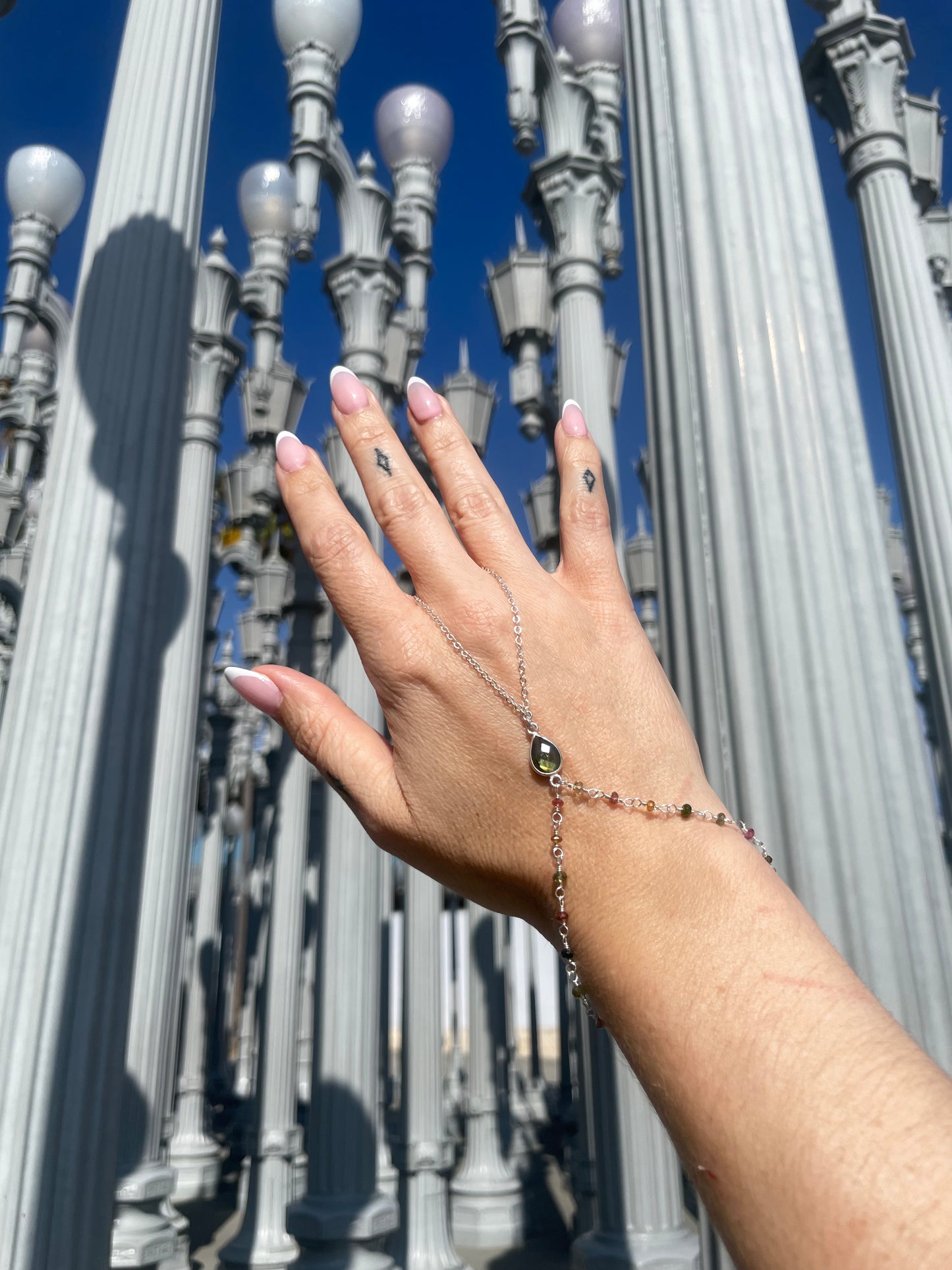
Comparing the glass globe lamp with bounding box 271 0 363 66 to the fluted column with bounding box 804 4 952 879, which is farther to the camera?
the glass globe lamp with bounding box 271 0 363 66

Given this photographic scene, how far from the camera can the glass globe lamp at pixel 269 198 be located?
1341 centimetres

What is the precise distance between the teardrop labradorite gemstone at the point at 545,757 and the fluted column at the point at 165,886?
18.4 ft

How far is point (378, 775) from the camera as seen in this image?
4.66 feet

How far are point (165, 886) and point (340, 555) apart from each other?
8.47m

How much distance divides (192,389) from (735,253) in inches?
416

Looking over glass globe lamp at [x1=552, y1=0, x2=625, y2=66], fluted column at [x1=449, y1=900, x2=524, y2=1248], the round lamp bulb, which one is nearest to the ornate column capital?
glass globe lamp at [x1=552, y1=0, x2=625, y2=66]

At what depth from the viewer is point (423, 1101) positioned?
39.2 ft

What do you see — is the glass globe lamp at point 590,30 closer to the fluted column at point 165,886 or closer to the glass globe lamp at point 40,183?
the fluted column at point 165,886

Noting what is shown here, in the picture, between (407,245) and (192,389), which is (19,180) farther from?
(407,245)

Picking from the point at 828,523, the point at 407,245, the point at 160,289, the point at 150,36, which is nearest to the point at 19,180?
the point at 407,245

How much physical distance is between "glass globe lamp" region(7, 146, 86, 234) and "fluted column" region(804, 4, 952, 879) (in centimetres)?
939

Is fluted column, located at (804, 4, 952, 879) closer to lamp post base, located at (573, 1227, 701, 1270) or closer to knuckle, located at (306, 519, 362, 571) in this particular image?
lamp post base, located at (573, 1227, 701, 1270)

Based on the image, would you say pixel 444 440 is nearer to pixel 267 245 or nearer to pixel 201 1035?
pixel 267 245

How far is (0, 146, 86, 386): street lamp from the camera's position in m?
11.7
